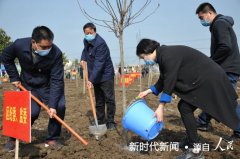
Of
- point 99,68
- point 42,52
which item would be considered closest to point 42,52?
point 42,52

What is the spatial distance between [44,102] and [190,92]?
73.2 inches

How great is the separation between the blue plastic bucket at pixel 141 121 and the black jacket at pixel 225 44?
128 centimetres

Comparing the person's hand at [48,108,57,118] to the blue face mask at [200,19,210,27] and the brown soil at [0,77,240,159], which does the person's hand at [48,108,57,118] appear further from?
the blue face mask at [200,19,210,27]

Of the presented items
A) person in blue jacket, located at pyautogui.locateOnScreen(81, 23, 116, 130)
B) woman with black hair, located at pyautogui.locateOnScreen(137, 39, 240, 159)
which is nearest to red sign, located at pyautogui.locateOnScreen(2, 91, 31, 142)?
woman with black hair, located at pyautogui.locateOnScreen(137, 39, 240, 159)

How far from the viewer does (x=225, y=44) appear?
152 inches

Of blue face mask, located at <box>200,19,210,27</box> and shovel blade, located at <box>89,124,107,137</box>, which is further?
shovel blade, located at <box>89,124,107,137</box>

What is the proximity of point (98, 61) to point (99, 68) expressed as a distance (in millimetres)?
119

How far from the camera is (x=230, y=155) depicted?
360cm

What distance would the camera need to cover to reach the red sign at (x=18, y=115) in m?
3.12

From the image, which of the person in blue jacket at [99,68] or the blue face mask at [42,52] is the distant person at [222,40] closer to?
the person in blue jacket at [99,68]

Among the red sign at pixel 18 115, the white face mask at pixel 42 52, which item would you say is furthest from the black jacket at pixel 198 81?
the red sign at pixel 18 115

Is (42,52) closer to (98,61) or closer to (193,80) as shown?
(98,61)

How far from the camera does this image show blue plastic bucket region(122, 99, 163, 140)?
11.0 feet

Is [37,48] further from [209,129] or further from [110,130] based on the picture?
[209,129]
